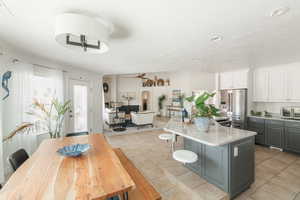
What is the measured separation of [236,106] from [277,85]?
1.20 m

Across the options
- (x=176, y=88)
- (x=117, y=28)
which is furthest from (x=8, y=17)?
(x=176, y=88)

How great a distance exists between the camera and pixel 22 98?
8.28 ft

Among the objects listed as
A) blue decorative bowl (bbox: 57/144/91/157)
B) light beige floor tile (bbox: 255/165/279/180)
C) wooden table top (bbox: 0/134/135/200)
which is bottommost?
light beige floor tile (bbox: 255/165/279/180)

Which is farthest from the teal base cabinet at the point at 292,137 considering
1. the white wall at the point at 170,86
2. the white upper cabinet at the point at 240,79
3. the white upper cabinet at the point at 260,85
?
the white wall at the point at 170,86

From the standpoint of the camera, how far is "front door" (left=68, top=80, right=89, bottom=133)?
4.02 meters

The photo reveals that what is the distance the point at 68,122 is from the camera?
3947 mm

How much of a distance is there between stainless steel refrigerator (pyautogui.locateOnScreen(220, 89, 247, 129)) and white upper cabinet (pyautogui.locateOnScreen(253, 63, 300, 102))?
0.58 metres

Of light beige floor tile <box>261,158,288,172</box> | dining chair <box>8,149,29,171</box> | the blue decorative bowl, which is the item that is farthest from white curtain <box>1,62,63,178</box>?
light beige floor tile <box>261,158,288,172</box>

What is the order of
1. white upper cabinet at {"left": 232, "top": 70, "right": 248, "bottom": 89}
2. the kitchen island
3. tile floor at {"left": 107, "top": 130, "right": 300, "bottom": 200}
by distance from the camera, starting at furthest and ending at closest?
white upper cabinet at {"left": 232, "top": 70, "right": 248, "bottom": 89} < tile floor at {"left": 107, "top": 130, "right": 300, "bottom": 200} < the kitchen island

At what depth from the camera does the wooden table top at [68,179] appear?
0.90 meters

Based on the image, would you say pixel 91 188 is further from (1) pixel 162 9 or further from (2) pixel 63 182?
(1) pixel 162 9

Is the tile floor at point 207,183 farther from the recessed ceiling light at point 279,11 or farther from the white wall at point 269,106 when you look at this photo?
the recessed ceiling light at point 279,11

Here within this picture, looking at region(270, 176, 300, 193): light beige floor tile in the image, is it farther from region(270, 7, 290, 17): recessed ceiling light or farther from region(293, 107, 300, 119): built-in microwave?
region(270, 7, 290, 17): recessed ceiling light

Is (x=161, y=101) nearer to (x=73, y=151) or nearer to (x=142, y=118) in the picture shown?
(x=142, y=118)
